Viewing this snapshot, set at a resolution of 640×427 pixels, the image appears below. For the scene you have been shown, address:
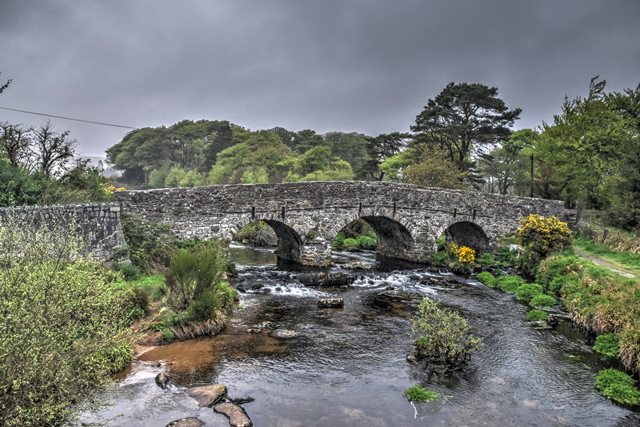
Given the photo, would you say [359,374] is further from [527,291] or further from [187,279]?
[527,291]

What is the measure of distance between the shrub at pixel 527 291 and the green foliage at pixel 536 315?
2435 millimetres

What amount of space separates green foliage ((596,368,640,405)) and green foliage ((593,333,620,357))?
158 centimetres

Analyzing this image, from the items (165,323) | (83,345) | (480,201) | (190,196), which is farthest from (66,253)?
(480,201)

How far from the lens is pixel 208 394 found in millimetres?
10562

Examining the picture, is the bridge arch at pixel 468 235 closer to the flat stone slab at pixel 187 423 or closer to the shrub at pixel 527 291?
the shrub at pixel 527 291

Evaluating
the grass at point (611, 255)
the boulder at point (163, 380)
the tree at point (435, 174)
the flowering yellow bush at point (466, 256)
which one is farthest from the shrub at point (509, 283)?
the boulder at point (163, 380)

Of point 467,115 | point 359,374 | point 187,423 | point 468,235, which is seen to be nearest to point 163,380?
point 187,423

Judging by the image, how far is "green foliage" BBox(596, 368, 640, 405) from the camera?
36.0 feet

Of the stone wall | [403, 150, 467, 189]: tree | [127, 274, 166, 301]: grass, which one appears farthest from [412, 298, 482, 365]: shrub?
[403, 150, 467, 189]: tree

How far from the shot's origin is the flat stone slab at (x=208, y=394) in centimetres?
1033

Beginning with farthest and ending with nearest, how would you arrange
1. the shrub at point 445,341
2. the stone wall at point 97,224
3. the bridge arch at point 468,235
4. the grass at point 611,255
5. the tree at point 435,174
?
the tree at point 435,174
the bridge arch at point 468,235
the grass at point 611,255
the stone wall at point 97,224
the shrub at point 445,341

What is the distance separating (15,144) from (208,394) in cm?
1811

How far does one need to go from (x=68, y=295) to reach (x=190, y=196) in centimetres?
1428

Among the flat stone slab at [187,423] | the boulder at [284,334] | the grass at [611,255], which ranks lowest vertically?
the flat stone slab at [187,423]
